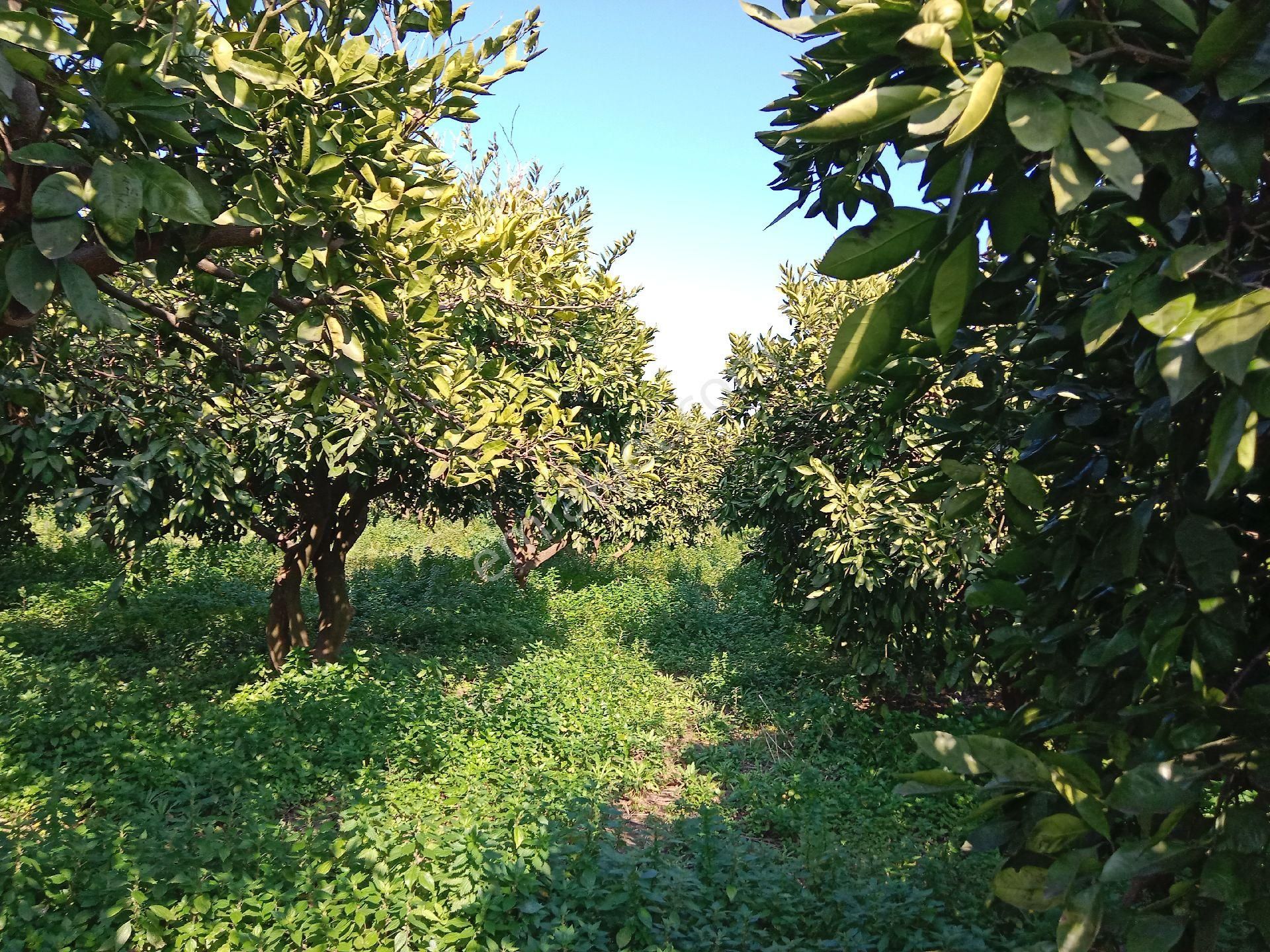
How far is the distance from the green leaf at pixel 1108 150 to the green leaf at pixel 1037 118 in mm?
13

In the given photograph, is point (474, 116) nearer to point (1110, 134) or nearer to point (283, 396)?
point (1110, 134)

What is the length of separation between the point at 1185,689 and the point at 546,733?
542 cm

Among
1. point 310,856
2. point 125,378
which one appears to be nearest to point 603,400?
point 125,378

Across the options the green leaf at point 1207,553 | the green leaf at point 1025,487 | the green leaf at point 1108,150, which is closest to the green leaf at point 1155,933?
the green leaf at point 1207,553

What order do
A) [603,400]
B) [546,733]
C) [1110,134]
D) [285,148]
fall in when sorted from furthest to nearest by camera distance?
[603,400] < [546,733] < [285,148] < [1110,134]

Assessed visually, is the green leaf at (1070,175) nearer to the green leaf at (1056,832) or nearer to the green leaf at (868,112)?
the green leaf at (868,112)

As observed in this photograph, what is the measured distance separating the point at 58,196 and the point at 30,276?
0.50 feet

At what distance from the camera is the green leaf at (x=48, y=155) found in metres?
1.25

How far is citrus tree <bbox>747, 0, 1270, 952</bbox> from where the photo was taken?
743 mm

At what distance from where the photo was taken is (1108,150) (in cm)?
72

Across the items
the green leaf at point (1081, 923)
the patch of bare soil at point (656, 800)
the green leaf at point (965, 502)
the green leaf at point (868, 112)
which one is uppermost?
the green leaf at point (868, 112)

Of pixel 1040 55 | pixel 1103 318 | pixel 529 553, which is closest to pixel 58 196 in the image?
pixel 1040 55

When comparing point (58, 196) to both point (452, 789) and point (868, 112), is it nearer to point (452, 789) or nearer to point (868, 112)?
point (868, 112)

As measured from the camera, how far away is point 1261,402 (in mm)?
725
